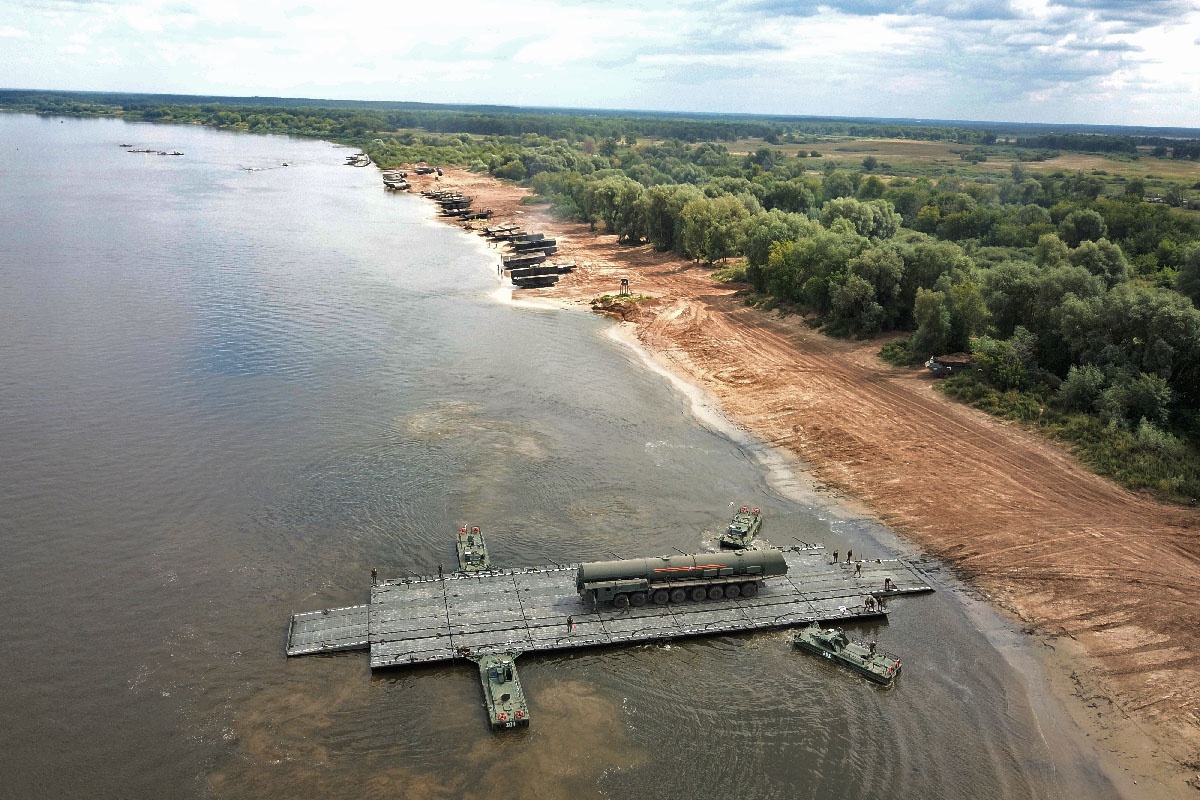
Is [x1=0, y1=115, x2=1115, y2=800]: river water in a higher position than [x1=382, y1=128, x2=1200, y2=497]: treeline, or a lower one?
lower

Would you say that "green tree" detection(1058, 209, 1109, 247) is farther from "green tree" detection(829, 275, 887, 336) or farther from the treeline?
"green tree" detection(829, 275, 887, 336)

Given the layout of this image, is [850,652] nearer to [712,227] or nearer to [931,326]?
[931,326]

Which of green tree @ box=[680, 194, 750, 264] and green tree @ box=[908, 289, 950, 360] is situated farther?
green tree @ box=[680, 194, 750, 264]

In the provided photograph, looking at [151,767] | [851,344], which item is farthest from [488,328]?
[151,767]

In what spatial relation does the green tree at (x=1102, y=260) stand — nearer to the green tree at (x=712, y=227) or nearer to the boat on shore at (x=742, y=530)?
the green tree at (x=712, y=227)

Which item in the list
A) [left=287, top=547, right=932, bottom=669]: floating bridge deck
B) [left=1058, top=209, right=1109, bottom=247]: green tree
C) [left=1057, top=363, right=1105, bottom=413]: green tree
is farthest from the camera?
[left=1058, top=209, right=1109, bottom=247]: green tree

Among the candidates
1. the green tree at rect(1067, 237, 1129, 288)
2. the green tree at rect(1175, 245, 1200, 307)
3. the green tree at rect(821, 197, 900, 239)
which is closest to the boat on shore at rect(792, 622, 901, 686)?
→ the green tree at rect(1175, 245, 1200, 307)

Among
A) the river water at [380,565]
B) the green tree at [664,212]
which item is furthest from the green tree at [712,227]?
the river water at [380,565]
